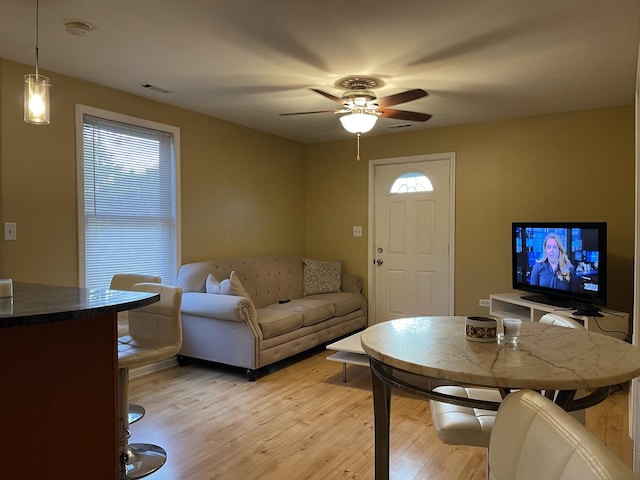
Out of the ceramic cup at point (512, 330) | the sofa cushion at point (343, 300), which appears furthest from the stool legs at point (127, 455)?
the sofa cushion at point (343, 300)

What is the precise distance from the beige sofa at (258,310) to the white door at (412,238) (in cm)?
46

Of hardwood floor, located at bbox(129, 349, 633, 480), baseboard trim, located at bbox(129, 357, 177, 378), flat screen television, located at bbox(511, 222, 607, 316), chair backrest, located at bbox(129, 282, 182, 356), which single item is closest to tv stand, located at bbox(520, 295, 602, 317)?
flat screen television, located at bbox(511, 222, 607, 316)

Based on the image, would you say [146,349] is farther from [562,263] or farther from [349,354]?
[562,263]

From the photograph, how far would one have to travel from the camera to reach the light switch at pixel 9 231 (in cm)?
310

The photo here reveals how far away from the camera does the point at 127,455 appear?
96.6 inches

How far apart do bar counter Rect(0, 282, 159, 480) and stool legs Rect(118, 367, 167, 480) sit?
546 mm

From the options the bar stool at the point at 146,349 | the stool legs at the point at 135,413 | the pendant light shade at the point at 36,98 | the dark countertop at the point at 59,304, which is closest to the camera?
the dark countertop at the point at 59,304

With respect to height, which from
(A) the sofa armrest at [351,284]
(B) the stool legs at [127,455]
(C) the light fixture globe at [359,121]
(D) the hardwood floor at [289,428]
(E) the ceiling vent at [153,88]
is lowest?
(D) the hardwood floor at [289,428]

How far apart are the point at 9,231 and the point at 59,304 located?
1.92m

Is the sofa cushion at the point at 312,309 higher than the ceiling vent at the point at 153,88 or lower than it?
lower

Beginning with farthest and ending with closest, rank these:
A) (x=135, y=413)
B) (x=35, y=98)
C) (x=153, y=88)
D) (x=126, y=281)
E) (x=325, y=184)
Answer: (x=325, y=184) < (x=153, y=88) < (x=126, y=281) < (x=135, y=413) < (x=35, y=98)

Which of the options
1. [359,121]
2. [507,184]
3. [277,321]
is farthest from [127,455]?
[507,184]

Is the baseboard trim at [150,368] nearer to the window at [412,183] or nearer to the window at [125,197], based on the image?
the window at [125,197]

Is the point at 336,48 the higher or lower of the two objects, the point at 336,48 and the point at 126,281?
the higher
